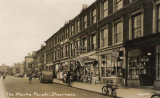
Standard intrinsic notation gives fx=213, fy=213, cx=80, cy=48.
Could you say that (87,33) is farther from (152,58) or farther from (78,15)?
(152,58)

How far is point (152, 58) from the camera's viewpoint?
16219 millimetres

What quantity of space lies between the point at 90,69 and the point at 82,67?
10.1ft

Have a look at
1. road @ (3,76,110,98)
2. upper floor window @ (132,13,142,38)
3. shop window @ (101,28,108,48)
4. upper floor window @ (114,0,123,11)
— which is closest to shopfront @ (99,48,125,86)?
shop window @ (101,28,108,48)

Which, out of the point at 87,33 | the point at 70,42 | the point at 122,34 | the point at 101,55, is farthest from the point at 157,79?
the point at 70,42

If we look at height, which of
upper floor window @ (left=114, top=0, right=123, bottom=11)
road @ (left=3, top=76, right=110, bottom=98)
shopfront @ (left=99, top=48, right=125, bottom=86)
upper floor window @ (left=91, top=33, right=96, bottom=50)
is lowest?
road @ (left=3, top=76, right=110, bottom=98)

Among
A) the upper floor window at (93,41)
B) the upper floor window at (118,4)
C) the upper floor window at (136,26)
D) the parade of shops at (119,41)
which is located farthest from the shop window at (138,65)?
the upper floor window at (93,41)

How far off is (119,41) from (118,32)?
970mm

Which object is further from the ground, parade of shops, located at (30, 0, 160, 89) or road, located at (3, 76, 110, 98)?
parade of shops, located at (30, 0, 160, 89)

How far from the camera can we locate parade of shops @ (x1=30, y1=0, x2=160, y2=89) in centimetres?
1624

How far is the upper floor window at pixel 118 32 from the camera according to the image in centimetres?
2072

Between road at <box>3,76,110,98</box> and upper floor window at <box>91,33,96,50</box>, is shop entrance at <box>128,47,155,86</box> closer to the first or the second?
road at <box>3,76,110,98</box>

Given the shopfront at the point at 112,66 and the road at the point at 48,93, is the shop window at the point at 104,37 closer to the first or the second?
the shopfront at the point at 112,66

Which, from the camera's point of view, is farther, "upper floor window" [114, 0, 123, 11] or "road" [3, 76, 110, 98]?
"upper floor window" [114, 0, 123, 11]

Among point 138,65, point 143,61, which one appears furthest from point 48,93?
point 143,61
